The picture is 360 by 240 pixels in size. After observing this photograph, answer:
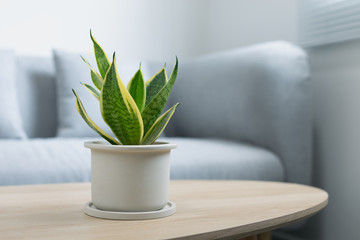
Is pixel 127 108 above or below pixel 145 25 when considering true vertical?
below

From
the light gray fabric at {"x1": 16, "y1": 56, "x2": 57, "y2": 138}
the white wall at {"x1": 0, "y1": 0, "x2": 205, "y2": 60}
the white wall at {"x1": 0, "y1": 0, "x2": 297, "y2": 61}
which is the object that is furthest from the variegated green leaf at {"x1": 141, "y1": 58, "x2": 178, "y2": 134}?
the white wall at {"x1": 0, "y1": 0, "x2": 205, "y2": 60}

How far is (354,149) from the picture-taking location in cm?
172

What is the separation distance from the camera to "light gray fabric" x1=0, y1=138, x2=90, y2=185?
3.95ft

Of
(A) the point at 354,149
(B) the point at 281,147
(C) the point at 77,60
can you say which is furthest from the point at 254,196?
(C) the point at 77,60

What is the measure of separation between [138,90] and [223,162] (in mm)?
802

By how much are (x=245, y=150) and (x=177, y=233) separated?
3.52ft

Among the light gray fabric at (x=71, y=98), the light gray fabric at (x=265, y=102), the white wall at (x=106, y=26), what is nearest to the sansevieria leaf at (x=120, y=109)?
the light gray fabric at (x=265, y=102)

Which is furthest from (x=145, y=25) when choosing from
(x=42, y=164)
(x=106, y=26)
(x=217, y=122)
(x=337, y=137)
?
(x=42, y=164)

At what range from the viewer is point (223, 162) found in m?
1.49

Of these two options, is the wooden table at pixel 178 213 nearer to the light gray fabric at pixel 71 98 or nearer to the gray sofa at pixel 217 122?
the gray sofa at pixel 217 122

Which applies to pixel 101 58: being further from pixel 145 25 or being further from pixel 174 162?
pixel 145 25

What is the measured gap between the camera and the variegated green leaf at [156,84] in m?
0.78

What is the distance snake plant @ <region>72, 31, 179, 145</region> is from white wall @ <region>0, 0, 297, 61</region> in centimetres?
148

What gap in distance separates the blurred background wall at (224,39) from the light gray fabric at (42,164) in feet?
3.07
